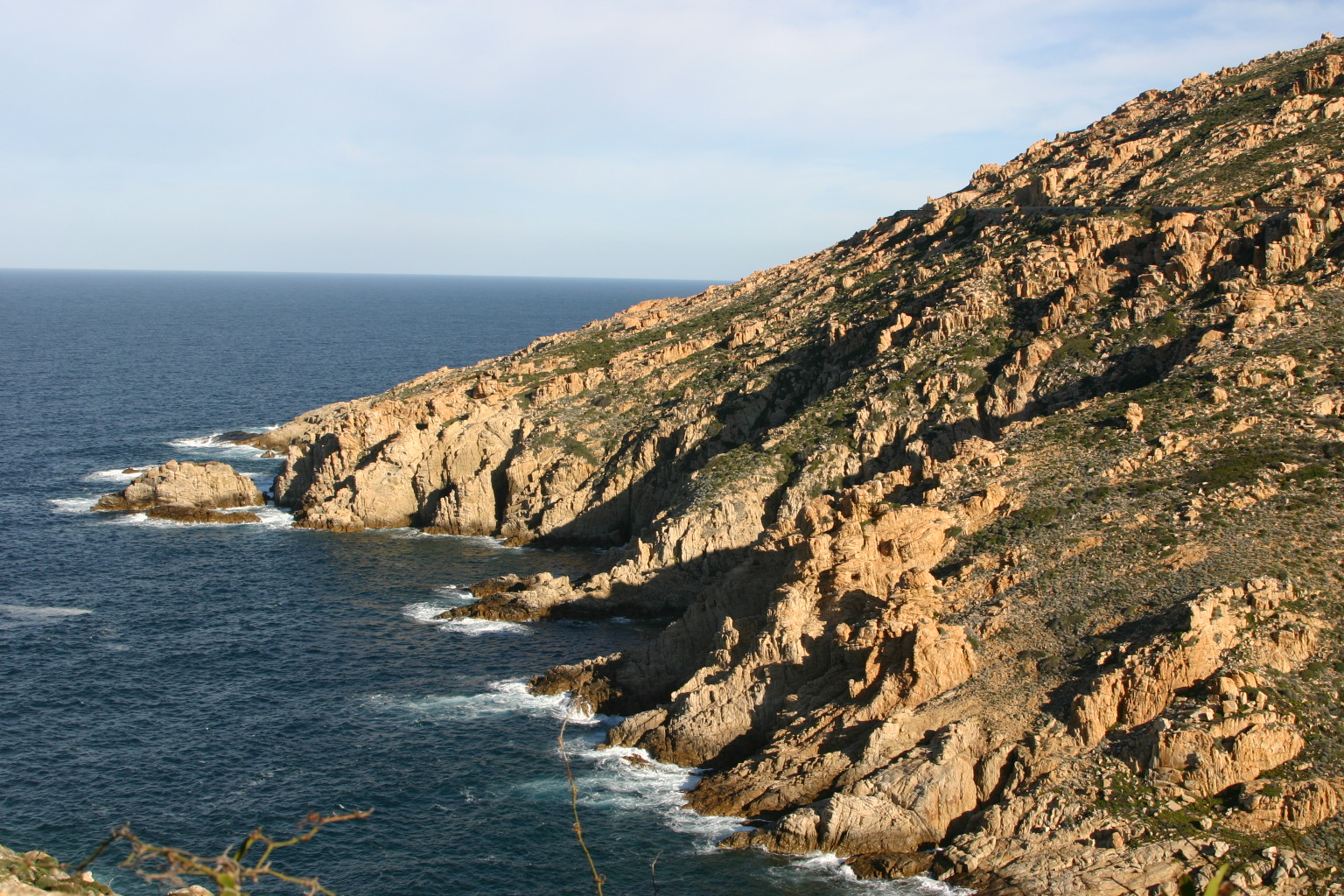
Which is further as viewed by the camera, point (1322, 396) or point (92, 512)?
point (92, 512)

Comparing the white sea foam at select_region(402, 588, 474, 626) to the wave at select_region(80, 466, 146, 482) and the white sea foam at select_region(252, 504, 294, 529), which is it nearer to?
the white sea foam at select_region(252, 504, 294, 529)

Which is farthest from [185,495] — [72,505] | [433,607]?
[433,607]

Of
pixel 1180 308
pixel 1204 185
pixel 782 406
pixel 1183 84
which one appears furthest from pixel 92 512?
pixel 1183 84

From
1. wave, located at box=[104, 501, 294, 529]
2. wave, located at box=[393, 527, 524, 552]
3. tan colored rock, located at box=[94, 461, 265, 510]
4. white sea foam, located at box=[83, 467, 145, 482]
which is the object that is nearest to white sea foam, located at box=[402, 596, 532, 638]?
wave, located at box=[393, 527, 524, 552]

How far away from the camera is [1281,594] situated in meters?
46.8

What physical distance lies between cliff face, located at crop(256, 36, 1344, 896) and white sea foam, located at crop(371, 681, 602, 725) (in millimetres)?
1562

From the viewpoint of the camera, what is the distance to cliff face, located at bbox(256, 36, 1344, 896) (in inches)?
1689

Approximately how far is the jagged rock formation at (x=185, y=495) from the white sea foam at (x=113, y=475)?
321 inches

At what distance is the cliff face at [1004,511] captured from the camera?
141ft

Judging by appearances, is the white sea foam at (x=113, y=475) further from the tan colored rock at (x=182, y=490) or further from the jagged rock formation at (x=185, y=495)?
the jagged rock formation at (x=185, y=495)

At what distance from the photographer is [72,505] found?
102 metres

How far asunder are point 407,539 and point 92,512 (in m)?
29.7

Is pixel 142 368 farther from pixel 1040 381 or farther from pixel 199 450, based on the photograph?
pixel 1040 381

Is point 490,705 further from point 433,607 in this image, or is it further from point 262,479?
point 262,479
